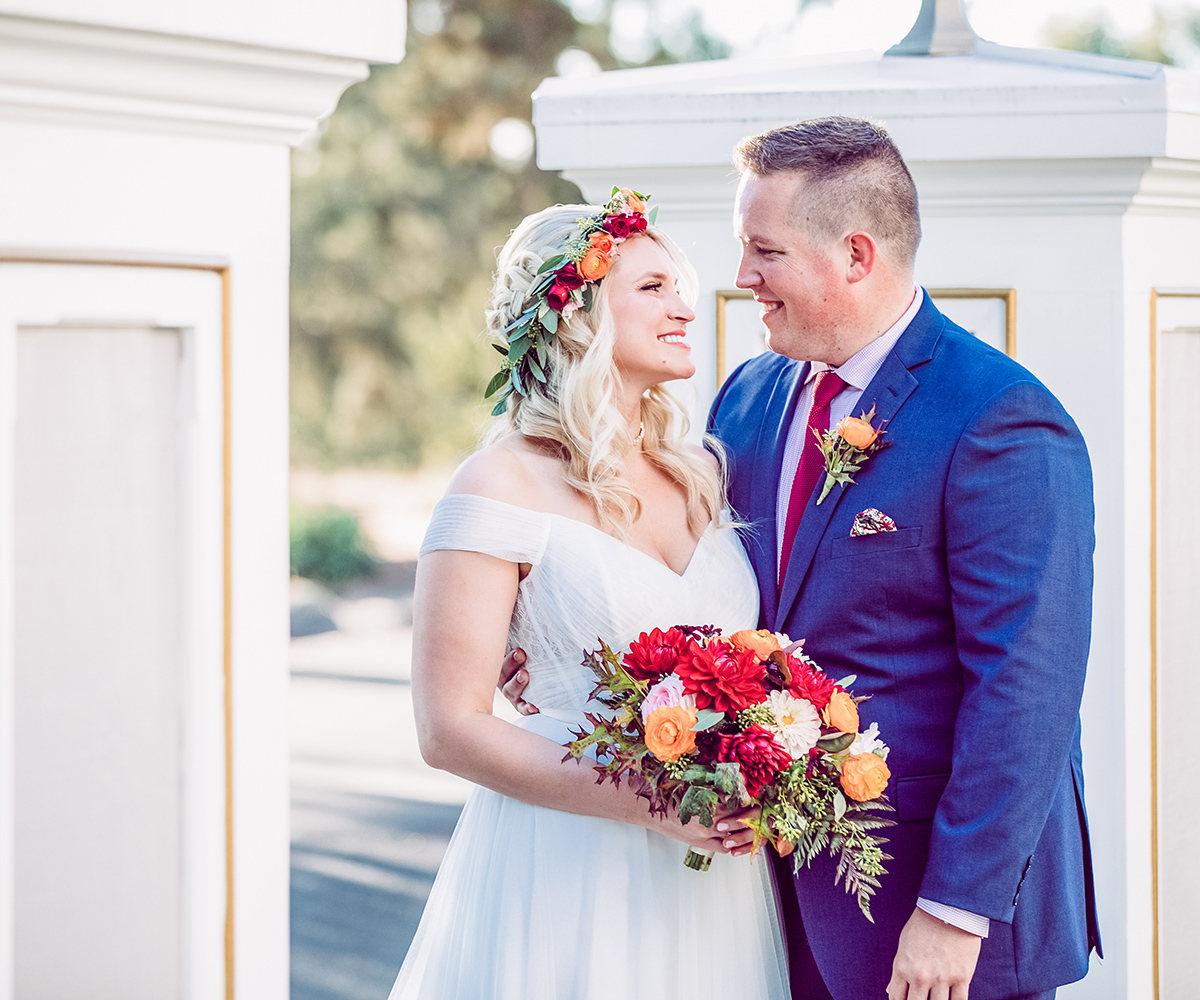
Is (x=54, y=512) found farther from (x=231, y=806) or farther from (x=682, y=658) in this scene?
(x=682, y=658)

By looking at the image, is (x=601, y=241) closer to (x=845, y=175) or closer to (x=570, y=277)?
(x=570, y=277)

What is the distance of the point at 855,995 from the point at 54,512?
65.6 inches

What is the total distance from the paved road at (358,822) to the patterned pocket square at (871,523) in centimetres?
411

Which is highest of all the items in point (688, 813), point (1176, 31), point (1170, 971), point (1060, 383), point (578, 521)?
point (1176, 31)

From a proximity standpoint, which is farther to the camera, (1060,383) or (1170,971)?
(1170,971)

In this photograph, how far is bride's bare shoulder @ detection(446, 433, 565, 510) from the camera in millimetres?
2494

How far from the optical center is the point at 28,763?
1589 millimetres

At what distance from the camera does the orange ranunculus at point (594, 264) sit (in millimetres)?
2645

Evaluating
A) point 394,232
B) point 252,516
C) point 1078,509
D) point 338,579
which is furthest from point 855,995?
point 394,232

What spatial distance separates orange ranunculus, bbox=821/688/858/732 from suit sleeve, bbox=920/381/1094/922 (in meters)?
0.26

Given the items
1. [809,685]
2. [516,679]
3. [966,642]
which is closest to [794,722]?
[809,685]

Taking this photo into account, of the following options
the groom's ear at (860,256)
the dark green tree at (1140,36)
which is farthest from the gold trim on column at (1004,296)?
the dark green tree at (1140,36)

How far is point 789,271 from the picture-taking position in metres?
2.52

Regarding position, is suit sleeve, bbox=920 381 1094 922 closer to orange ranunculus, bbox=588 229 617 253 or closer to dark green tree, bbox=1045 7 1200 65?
orange ranunculus, bbox=588 229 617 253
